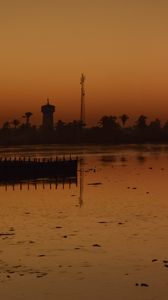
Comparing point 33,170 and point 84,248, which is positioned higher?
point 33,170

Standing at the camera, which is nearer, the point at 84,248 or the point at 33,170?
the point at 84,248

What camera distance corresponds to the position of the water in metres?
25.8

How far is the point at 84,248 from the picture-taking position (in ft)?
113

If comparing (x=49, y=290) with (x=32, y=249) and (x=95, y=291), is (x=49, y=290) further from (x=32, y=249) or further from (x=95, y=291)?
(x=32, y=249)

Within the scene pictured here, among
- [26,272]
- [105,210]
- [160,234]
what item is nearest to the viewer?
[26,272]

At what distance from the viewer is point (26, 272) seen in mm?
28406

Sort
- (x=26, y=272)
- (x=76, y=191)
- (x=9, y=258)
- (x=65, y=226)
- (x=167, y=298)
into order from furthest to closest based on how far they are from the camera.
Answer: (x=76, y=191)
(x=65, y=226)
(x=9, y=258)
(x=26, y=272)
(x=167, y=298)

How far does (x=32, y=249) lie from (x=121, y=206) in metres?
22.4

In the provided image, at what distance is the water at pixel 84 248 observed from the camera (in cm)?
2581

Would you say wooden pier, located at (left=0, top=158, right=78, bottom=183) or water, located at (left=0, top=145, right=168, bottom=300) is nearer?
water, located at (left=0, top=145, right=168, bottom=300)

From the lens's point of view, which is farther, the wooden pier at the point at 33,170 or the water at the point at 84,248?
the wooden pier at the point at 33,170

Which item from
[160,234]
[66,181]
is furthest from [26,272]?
[66,181]

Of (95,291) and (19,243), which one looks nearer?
(95,291)

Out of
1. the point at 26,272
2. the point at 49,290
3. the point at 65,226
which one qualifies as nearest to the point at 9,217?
the point at 65,226
